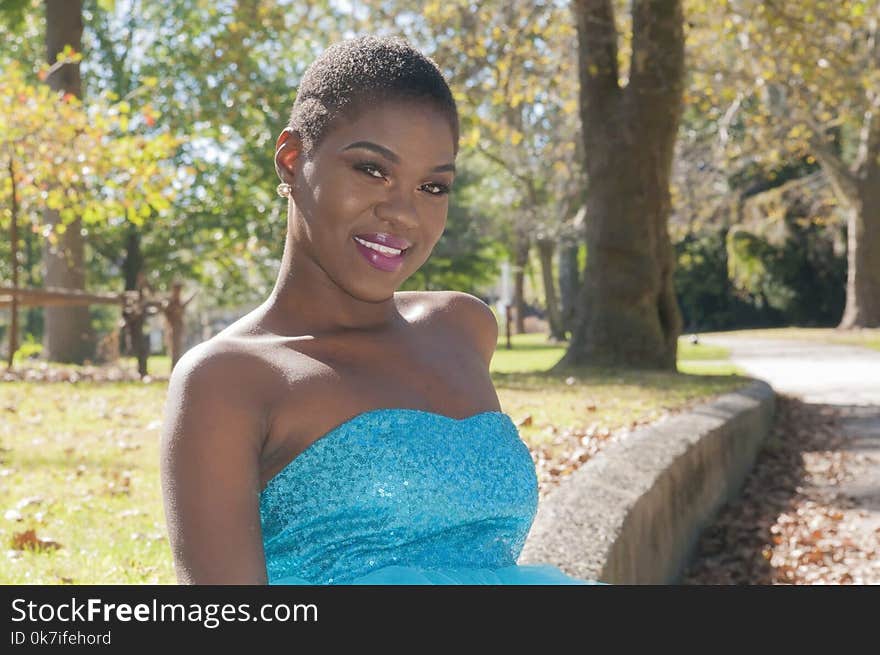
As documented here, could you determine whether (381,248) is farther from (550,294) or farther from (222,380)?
(550,294)

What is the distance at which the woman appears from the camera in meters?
1.94

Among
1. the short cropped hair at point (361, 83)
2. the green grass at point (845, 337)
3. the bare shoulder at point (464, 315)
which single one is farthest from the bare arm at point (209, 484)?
the green grass at point (845, 337)

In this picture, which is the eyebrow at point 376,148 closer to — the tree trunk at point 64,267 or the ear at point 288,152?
the ear at point 288,152

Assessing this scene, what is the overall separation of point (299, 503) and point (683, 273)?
45.0 metres

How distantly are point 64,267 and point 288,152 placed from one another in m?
19.3

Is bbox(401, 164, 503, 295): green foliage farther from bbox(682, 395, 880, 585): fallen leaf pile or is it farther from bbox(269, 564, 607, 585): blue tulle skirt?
bbox(269, 564, 607, 585): blue tulle skirt

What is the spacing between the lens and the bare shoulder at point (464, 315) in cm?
252

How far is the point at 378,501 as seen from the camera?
6.61ft

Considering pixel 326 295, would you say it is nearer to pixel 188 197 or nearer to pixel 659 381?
pixel 659 381

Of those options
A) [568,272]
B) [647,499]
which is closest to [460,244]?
[568,272]

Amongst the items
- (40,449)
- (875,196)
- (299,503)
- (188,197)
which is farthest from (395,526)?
(188,197)

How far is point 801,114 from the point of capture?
28.5m

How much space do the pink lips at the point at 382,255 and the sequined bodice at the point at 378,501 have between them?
0.27 m

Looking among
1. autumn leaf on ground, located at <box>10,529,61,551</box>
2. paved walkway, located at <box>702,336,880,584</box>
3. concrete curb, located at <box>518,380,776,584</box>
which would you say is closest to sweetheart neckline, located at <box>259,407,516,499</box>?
concrete curb, located at <box>518,380,776,584</box>
